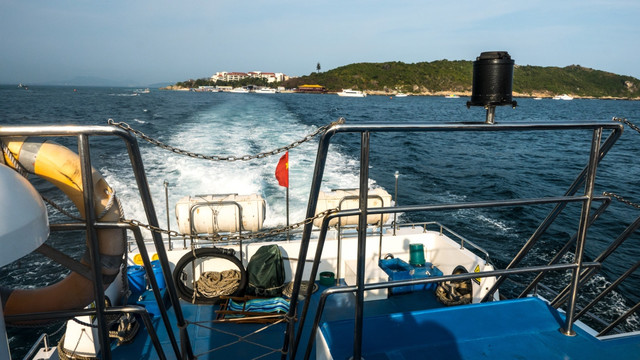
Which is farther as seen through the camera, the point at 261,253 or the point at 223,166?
the point at 223,166

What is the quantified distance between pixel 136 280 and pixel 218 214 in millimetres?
1371

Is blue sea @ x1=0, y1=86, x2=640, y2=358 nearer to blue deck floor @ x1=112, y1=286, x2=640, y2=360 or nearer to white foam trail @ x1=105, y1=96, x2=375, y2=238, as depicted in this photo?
white foam trail @ x1=105, y1=96, x2=375, y2=238

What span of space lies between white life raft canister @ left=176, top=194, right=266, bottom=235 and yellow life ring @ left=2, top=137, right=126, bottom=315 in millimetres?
3781

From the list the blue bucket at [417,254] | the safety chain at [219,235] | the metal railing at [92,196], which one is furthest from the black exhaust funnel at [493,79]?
the blue bucket at [417,254]

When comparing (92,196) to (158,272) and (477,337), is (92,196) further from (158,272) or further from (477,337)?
(158,272)

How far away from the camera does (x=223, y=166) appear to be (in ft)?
47.2

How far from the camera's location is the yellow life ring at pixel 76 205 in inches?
68.2

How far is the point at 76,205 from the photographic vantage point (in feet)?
5.95

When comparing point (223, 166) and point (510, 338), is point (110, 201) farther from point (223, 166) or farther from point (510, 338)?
point (223, 166)

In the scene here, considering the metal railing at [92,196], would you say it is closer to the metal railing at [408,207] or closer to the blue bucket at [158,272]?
the metal railing at [408,207]

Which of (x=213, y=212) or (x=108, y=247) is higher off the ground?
(x=108, y=247)

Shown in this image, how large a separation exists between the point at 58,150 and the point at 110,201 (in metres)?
0.30

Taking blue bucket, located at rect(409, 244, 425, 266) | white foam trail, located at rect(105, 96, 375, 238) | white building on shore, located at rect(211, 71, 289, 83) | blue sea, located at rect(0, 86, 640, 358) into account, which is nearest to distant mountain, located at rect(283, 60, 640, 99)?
white building on shore, located at rect(211, 71, 289, 83)

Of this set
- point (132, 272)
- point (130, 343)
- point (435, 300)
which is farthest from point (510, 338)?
point (132, 272)
